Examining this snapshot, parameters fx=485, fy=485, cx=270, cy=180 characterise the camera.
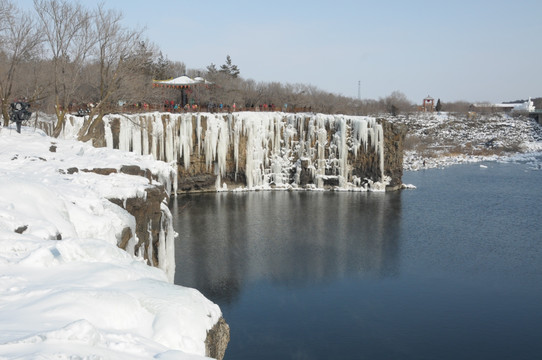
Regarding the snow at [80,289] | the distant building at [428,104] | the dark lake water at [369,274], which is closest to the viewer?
the snow at [80,289]

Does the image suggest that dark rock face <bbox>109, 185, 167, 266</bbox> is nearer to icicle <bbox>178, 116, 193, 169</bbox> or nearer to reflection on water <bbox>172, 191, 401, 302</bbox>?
reflection on water <bbox>172, 191, 401, 302</bbox>

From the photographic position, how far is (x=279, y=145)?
133ft

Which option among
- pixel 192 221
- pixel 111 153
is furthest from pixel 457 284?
pixel 192 221

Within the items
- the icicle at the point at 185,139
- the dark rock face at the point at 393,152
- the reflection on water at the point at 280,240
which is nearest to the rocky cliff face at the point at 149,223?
the reflection on water at the point at 280,240

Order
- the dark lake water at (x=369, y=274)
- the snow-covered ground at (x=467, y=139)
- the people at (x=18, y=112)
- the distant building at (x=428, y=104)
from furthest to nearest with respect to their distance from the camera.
Result: the distant building at (x=428, y=104)
the snow-covered ground at (x=467, y=139)
the people at (x=18, y=112)
the dark lake water at (x=369, y=274)

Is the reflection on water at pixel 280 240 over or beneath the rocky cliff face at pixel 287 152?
beneath

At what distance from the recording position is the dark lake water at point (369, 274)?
45.3 feet

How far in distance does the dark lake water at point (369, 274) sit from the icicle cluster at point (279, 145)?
18.2ft

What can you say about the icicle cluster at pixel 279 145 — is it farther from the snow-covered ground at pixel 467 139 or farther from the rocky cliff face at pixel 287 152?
the snow-covered ground at pixel 467 139

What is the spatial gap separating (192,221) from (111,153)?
12451 millimetres

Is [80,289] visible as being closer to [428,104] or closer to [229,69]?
[229,69]

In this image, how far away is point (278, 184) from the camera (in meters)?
40.0

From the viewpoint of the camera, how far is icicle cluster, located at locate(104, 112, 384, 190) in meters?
38.5

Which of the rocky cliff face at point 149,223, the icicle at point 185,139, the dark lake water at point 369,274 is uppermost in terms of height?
the icicle at point 185,139
